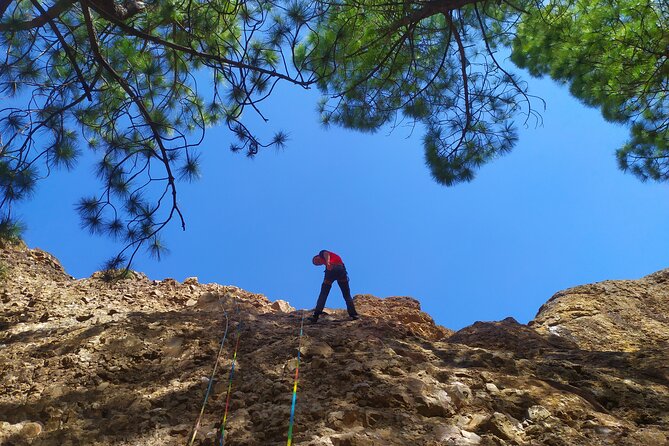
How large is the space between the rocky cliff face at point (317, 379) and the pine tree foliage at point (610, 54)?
2.59 m

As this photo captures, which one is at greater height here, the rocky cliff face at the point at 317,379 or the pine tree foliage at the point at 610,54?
the pine tree foliage at the point at 610,54

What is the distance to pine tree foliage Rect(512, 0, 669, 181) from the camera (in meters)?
5.34

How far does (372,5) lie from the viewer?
441cm

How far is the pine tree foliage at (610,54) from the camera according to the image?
5340 millimetres

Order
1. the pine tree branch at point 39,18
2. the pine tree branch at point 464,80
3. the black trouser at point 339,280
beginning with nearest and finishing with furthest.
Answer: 1. the pine tree branch at point 39,18
2. the pine tree branch at point 464,80
3. the black trouser at point 339,280

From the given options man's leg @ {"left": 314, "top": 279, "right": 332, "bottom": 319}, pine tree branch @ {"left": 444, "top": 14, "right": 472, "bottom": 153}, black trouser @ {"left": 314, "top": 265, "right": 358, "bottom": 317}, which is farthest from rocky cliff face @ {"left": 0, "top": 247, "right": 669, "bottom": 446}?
pine tree branch @ {"left": 444, "top": 14, "right": 472, "bottom": 153}

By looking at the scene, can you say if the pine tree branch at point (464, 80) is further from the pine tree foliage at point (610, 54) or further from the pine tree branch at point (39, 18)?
the pine tree branch at point (39, 18)

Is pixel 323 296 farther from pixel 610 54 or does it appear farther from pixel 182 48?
pixel 610 54

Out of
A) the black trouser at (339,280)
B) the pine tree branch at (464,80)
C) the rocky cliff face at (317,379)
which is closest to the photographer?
the rocky cliff face at (317,379)

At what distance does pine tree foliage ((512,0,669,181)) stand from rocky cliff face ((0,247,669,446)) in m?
2.59

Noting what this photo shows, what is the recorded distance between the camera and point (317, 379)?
3.11 m

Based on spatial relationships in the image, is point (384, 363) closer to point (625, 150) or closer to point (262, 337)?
point (262, 337)

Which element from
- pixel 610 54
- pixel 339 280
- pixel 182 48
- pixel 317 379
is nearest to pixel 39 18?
pixel 182 48

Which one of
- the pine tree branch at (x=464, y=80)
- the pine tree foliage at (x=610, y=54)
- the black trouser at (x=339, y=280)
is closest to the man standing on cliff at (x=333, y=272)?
the black trouser at (x=339, y=280)
